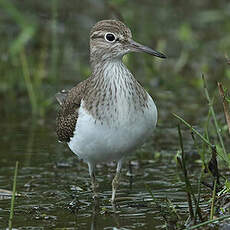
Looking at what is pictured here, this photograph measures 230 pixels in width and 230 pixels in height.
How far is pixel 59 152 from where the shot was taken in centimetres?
909

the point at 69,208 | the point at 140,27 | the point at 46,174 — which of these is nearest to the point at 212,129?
the point at 46,174

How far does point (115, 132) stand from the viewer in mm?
6609

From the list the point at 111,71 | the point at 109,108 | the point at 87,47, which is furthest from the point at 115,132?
the point at 87,47

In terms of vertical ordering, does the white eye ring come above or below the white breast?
above

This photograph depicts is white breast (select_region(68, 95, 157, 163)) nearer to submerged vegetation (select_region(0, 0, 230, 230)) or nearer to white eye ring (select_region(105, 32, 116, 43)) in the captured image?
submerged vegetation (select_region(0, 0, 230, 230))

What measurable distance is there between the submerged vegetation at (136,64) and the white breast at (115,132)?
2.08ft

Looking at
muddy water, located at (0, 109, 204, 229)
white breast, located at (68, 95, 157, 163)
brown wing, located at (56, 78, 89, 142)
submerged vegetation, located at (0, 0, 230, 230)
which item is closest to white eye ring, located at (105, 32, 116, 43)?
brown wing, located at (56, 78, 89, 142)

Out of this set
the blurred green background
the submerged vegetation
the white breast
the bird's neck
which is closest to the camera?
the white breast

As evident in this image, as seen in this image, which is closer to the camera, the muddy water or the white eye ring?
the muddy water

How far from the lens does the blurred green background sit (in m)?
11.0

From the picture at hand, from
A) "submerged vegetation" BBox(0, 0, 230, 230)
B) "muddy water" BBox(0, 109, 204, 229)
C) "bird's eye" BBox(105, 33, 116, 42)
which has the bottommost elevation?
"muddy water" BBox(0, 109, 204, 229)

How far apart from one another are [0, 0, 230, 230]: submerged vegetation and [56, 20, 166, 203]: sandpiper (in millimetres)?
639

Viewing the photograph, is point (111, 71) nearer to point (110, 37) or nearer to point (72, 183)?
point (110, 37)

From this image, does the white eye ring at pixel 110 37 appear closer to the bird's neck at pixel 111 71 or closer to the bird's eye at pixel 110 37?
the bird's eye at pixel 110 37
